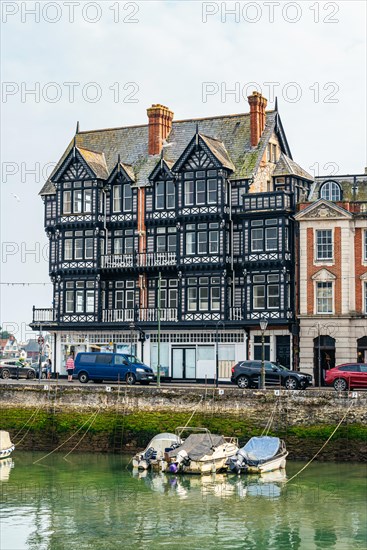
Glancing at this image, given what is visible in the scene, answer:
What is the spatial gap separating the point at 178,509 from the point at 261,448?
863cm

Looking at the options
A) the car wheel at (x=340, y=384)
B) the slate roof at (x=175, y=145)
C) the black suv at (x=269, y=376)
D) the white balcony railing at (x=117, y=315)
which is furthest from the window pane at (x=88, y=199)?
the car wheel at (x=340, y=384)

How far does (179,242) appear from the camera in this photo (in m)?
A: 68.8

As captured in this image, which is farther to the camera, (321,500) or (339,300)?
(339,300)

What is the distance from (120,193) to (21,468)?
93.8 ft

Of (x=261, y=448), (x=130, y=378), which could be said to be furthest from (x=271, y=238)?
(x=261, y=448)

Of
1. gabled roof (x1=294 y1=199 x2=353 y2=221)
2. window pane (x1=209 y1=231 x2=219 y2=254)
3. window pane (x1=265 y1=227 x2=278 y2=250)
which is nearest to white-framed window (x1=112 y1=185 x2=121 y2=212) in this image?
window pane (x1=209 y1=231 x2=219 y2=254)

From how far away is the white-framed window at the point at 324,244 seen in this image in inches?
2547

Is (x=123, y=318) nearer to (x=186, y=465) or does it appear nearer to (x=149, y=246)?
(x=149, y=246)

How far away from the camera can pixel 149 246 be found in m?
70.6

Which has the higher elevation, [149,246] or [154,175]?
[154,175]

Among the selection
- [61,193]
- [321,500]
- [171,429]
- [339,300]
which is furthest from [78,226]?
[321,500]

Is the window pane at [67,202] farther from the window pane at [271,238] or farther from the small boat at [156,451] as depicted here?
the small boat at [156,451]

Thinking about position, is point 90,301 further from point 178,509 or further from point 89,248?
point 178,509

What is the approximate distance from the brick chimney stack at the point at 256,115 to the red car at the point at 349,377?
67.8 feet
